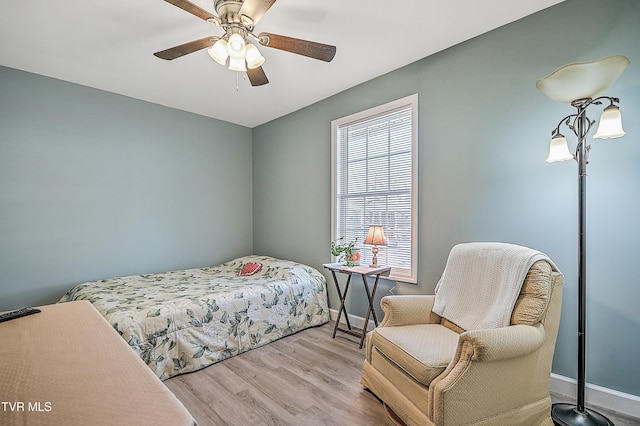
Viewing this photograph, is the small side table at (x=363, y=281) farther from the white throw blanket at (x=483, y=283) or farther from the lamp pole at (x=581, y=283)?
the lamp pole at (x=581, y=283)

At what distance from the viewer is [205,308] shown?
2.64m

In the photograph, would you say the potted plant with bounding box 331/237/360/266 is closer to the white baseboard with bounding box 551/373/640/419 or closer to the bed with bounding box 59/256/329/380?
the bed with bounding box 59/256/329/380

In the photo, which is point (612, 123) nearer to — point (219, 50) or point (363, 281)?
point (363, 281)

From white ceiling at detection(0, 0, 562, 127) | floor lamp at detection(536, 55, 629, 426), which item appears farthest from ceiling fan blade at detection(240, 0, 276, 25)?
floor lamp at detection(536, 55, 629, 426)

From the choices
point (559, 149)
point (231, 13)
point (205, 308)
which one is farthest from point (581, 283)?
point (205, 308)

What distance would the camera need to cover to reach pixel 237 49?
74.4 inches

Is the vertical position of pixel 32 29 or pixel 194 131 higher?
pixel 32 29

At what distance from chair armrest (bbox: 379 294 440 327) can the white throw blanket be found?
73 millimetres

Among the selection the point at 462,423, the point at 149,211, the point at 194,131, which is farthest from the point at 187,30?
the point at 462,423

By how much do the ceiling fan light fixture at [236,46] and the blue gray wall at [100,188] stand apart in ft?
8.00

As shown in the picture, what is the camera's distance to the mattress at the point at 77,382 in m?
0.67

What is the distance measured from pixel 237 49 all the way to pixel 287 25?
2.14 ft

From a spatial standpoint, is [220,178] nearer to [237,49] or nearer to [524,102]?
[237,49]

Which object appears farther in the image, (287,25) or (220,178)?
(220,178)
